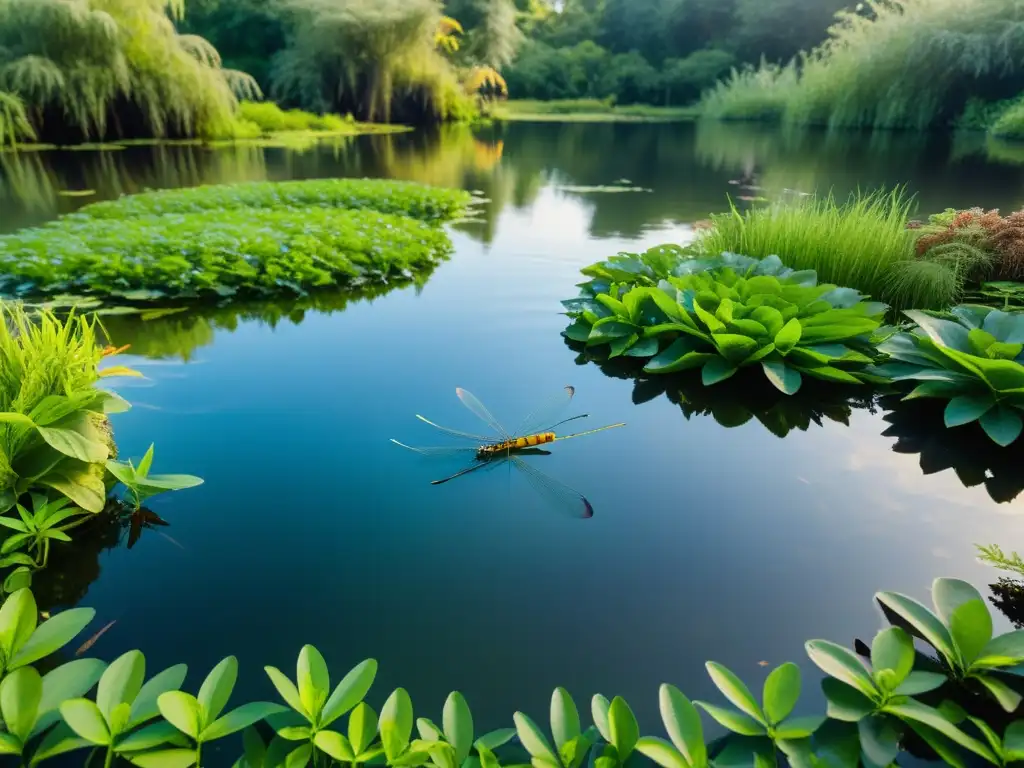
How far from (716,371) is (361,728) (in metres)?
1.92

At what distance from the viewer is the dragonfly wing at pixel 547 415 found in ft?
7.96

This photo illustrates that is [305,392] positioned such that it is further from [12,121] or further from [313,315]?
[12,121]

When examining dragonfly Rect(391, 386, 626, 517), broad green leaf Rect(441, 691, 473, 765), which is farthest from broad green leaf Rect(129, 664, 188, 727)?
dragonfly Rect(391, 386, 626, 517)

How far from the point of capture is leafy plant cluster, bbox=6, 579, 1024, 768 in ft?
3.73

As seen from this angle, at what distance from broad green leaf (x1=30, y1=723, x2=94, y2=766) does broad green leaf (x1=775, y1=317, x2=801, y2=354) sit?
2.35 metres

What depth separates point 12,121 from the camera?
34.4ft

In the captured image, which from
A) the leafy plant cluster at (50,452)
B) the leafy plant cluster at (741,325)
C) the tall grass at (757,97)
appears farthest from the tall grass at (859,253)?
the tall grass at (757,97)

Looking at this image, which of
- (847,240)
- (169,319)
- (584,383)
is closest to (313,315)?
(169,319)

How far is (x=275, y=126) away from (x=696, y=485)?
15283mm

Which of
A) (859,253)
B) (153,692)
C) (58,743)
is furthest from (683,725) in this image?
(859,253)

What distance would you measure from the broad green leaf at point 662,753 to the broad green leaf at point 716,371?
5.49 feet

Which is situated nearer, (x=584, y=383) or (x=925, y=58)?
(x=584, y=383)

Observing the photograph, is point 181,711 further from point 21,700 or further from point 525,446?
point 525,446

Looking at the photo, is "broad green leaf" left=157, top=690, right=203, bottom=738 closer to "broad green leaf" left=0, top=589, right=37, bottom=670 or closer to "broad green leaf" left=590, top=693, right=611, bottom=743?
"broad green leaf" left=0, top=589, right=37, bottom=670
